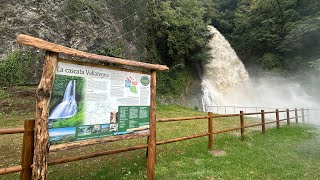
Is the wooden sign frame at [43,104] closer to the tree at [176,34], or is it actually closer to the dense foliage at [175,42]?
the dense foliage at [175,42]

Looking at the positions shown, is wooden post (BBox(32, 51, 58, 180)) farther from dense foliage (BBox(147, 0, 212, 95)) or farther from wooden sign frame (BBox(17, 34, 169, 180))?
dense foliage (BBox(147, 0, 212, 95))

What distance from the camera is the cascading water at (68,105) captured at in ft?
12.9

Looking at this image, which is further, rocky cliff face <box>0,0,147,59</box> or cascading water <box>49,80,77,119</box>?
rocky cliff face <box>0,0,147,59</box>

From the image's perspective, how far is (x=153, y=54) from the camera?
93.7ft

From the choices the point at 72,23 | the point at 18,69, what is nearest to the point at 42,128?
the point at 18,69

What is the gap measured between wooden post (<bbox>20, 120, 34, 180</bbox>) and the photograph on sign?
0.29 m

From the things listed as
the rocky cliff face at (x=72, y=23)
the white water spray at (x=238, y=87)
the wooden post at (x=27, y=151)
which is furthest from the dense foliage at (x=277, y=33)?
the wooden post at (x=27, y=151)

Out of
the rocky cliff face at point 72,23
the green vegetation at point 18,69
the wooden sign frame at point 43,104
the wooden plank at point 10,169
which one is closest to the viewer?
the wooden plank at point 10,169

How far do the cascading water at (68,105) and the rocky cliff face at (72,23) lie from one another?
16.7 m

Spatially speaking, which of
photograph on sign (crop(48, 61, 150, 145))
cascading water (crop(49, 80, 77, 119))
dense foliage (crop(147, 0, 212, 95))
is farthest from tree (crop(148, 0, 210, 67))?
cascading water (crop(49, 80, 77, 119))

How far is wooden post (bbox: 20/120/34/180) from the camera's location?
12.1ft

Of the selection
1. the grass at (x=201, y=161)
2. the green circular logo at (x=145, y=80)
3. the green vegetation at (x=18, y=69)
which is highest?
the green vegetation at (x=18, y=69)

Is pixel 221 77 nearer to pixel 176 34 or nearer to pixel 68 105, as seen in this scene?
pixel 176 34

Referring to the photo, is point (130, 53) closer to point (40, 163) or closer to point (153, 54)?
point (153, 54)
